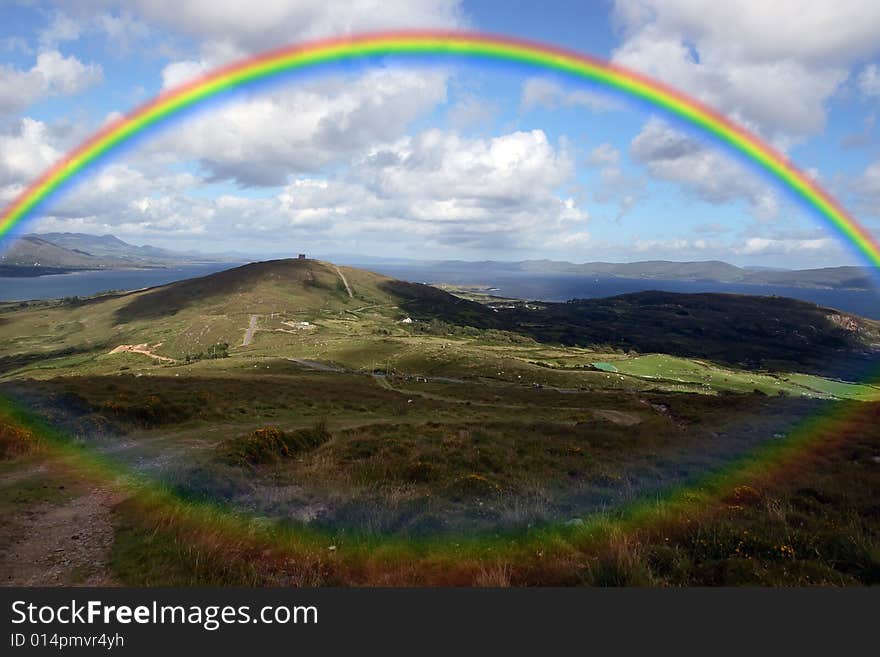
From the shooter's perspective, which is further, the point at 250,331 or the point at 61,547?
the point at 250,331

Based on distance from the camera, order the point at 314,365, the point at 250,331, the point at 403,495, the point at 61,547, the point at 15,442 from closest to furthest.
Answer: the point at 61,547 < the point at 403,495 < the point at 15,442 < the point at 314,365 < the point at 250,331

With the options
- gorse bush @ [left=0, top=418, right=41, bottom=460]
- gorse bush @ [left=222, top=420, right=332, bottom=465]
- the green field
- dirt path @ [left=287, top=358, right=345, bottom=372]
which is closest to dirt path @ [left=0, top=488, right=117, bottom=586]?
the green field

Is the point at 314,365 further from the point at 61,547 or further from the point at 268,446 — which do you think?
the point at 61,547

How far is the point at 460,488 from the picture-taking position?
40.0 feet

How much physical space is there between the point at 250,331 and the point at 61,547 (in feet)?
480

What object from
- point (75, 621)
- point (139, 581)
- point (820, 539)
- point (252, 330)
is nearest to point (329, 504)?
point (139, 581)

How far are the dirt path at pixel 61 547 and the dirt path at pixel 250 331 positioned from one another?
124554 millimetres

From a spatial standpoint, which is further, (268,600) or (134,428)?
(134,428)

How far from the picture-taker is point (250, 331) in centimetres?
14462

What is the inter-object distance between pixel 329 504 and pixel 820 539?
382 inches

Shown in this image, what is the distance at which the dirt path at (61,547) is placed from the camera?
731 centimetres

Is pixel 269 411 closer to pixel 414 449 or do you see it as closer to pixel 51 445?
pixel 51 445

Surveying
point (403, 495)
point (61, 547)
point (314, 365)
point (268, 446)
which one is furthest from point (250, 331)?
point (61, 547)

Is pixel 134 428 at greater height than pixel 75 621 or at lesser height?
lesser
